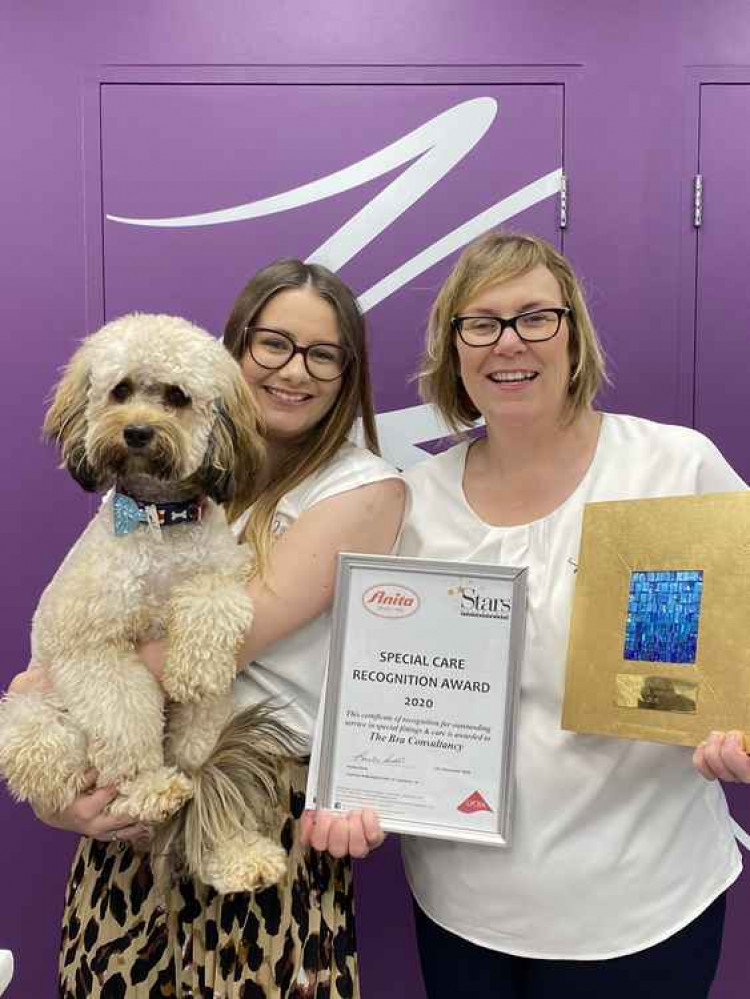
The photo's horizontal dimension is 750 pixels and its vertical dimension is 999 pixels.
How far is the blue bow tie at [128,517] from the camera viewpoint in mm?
1242

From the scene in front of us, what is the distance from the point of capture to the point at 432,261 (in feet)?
6.45

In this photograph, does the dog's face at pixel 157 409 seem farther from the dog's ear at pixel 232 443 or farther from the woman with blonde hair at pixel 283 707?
the woman with blonde hair at pixel 283 707

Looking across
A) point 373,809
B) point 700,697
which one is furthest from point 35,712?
point 700,697

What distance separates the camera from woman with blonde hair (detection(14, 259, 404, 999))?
1.24 m

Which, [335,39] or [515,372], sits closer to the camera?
[515,372]

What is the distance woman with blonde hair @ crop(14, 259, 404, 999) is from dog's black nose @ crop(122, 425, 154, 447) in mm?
265

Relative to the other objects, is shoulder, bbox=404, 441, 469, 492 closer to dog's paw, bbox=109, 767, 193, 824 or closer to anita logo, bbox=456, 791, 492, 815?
anita logo, bbox=456, 791, 492, 815

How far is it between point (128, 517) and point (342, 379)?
0.46 meters

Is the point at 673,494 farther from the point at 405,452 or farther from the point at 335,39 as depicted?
the point at 335,39

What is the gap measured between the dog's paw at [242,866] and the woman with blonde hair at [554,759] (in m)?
0.26

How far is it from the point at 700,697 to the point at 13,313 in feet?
5.89

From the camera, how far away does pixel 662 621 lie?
3.80 ft

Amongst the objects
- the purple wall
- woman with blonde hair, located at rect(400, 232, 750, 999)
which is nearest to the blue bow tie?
woman with blonde hair, located at rect(400, 232, 750, 999)
